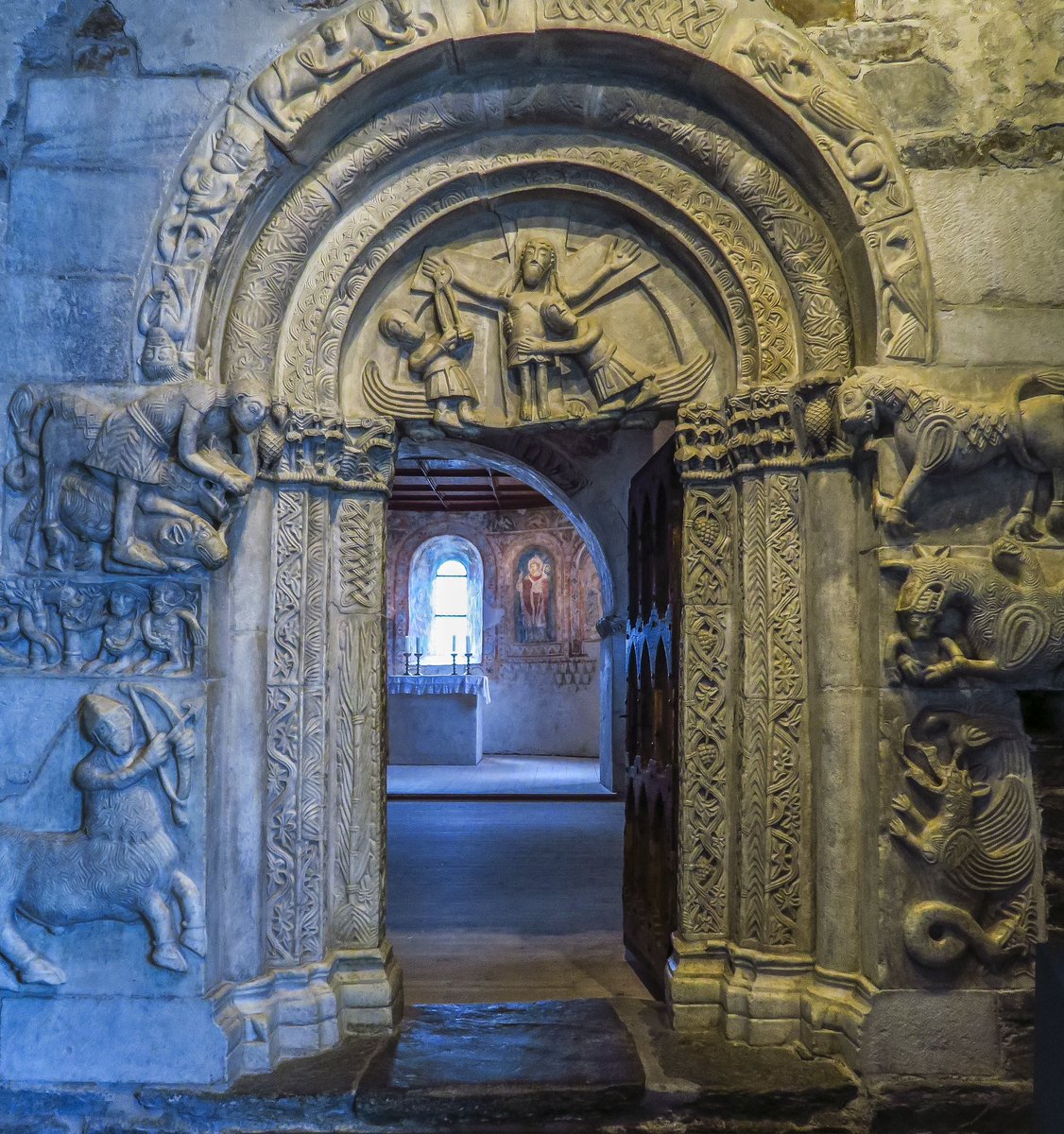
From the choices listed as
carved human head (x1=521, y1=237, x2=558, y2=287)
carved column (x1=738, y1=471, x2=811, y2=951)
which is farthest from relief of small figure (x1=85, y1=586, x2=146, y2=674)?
carved column (x1=738, y1=471, x2=811, y2=951)

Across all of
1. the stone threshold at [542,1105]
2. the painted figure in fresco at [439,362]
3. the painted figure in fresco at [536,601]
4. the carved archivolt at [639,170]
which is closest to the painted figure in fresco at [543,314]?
the painted figure in fresco at [439,362]

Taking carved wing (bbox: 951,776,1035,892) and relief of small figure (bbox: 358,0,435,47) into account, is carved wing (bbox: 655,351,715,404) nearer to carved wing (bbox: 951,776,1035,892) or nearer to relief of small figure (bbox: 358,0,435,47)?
relief of small figure (bbox: 358,0,435,47)

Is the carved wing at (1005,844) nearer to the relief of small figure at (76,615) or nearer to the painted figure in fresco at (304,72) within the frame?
the relief of small figure at (76,615)

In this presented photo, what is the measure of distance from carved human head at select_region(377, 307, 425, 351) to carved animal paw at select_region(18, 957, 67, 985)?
8.23ft

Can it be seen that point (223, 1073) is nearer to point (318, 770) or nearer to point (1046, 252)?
point (318, 770)

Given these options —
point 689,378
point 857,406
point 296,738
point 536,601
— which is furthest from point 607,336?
point 536,601

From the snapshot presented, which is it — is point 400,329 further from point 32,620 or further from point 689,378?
point 32,620

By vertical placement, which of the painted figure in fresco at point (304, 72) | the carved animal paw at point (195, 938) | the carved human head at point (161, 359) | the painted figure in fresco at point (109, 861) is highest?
the painted figure in fresco at point (304, 72)

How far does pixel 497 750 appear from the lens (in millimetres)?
16609

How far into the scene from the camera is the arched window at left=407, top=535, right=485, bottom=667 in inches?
678

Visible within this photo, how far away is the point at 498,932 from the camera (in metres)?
5.18

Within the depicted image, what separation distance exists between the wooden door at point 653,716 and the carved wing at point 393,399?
3.54 ft

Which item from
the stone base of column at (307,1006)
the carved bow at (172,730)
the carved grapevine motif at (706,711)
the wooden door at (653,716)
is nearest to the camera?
the carved bow at (172,730)

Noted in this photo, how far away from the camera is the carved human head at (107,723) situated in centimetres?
329
